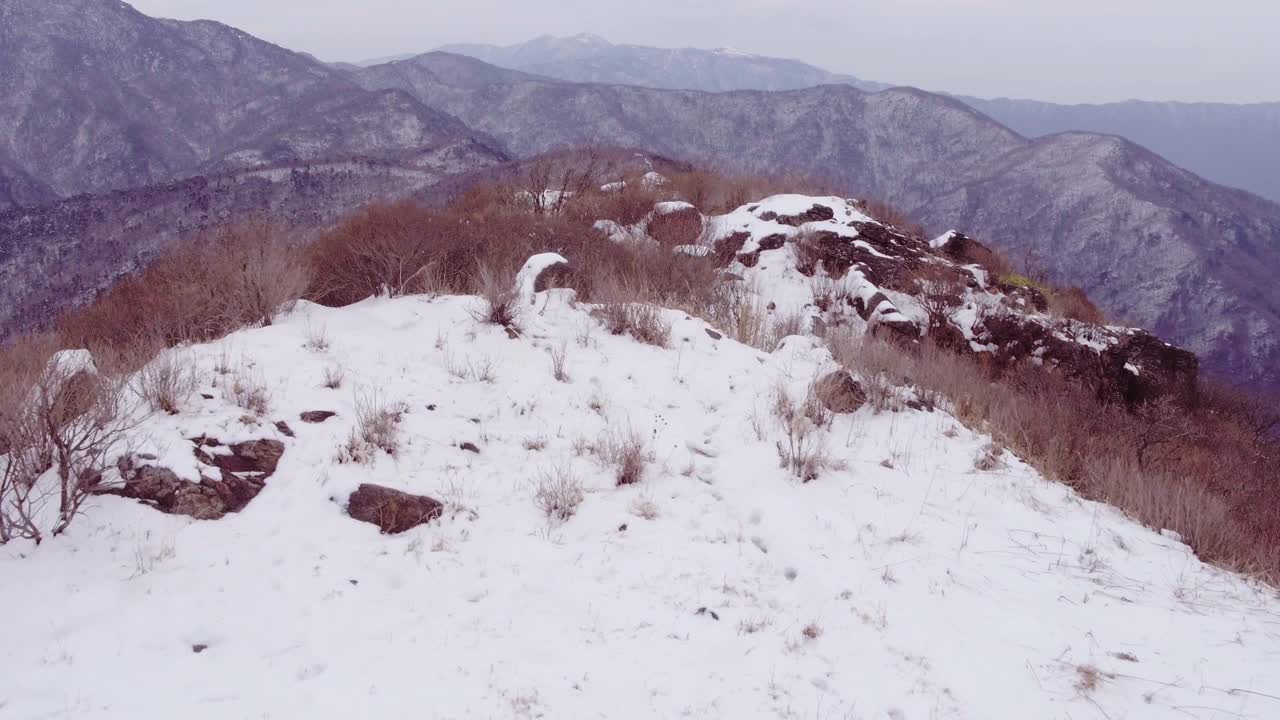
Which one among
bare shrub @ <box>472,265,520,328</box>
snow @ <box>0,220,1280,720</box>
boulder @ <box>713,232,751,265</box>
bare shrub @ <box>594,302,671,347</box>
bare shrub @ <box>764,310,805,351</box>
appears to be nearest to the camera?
snow @ <box>0,220,1280,720</box>

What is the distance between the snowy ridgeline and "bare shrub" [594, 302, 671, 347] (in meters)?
1.63

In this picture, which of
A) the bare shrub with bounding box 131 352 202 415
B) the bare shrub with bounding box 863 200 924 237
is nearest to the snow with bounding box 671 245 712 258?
the bare shrub with bounding box 863 200 924 237

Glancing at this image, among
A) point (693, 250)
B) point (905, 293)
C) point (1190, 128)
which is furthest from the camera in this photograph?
point (1190, 128)

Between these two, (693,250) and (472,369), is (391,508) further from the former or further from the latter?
(693,250)

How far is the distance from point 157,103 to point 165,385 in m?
171

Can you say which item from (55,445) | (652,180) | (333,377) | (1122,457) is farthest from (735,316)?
(652,180)

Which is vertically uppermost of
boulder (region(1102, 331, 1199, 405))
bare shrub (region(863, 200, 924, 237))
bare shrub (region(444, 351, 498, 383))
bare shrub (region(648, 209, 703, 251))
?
bare shrub (region(863, 200, 924, 237))

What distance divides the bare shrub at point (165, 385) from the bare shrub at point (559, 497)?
97.1 inches

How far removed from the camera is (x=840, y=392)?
5.34 m

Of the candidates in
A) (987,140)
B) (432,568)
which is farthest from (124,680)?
(987,140)

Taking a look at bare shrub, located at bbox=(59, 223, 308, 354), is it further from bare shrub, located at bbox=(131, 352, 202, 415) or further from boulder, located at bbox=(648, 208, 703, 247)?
boulder, located at bbox=(648, 208, 703, 247)

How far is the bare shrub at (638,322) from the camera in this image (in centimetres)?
636

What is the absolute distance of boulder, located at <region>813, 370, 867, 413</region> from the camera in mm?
5281

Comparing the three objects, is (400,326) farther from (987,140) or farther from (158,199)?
(987,140)
